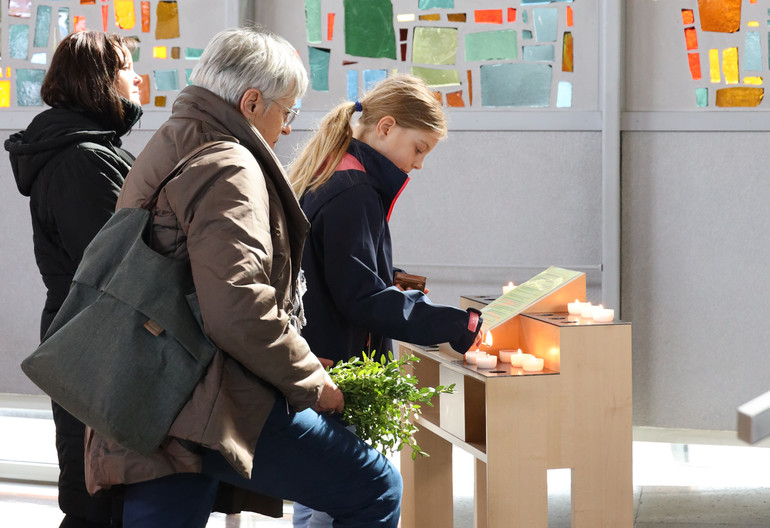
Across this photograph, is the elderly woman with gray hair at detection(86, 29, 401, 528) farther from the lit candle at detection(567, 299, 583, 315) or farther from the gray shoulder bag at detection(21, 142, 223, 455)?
the lit candle at detection(567, 299, 583, 315)

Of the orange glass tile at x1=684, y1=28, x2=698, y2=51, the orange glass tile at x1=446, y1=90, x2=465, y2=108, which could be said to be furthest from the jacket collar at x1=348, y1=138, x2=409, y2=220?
the orange glass tile at x1=684, y1=28, x2=698, y2=51

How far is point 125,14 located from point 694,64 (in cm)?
262

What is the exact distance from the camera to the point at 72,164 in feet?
7.81

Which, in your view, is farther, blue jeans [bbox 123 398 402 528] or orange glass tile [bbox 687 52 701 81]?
orange glass tile [bbox 687 52 701 81]

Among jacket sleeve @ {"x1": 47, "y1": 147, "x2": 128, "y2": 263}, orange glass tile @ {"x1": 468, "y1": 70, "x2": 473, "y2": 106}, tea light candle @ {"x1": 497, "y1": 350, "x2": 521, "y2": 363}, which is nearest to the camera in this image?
jacket sleeve @ {"x1": 47, "y1": 147, "x2": 128, "y2": 263}

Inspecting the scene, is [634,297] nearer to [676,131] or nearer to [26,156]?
[676,131]

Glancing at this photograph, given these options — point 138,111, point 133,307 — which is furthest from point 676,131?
point 133,307

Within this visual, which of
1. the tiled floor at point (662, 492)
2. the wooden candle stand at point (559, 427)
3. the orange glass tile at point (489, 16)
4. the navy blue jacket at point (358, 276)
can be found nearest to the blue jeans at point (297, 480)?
the navy blue jacket at point (358, 276)

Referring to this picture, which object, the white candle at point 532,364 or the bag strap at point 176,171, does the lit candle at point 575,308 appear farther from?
the bag strap at point 176,171

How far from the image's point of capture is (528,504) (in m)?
2.44

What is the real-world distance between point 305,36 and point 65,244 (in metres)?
2.14

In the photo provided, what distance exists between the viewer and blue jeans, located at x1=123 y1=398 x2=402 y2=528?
169 cm

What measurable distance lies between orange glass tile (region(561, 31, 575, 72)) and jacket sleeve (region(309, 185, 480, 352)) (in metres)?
1.97

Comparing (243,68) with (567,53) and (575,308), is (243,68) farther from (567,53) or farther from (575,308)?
(567,53)
